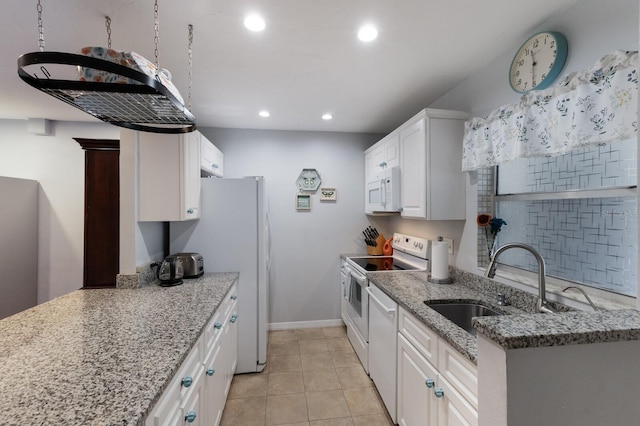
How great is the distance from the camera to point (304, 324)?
11.6 ft

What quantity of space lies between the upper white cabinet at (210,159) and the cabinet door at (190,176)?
4.9 inches

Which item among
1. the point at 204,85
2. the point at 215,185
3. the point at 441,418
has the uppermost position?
the point at 204,85

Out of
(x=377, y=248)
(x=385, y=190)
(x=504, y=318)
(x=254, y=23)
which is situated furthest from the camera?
(x=377, y=248)

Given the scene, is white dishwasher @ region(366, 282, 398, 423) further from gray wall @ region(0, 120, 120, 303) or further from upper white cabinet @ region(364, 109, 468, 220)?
gray wall @ region(0, 120, 120, 303)

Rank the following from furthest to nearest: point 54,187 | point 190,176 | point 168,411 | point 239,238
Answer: point 54,187 → point 239,238 → point 190,176 → point 168,411

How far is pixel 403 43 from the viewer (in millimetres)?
1689

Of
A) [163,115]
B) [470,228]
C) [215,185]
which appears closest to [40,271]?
[215,185]

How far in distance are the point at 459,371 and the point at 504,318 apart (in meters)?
0.65

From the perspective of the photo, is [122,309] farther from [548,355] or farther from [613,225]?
[613,225]

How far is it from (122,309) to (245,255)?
104 centimetres

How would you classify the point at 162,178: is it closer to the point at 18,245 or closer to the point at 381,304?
the point at 381,304

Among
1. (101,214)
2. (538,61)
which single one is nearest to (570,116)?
(538,61)

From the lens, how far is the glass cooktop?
2.73 meters

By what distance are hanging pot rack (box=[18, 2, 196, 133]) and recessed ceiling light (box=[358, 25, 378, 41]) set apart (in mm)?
1054
